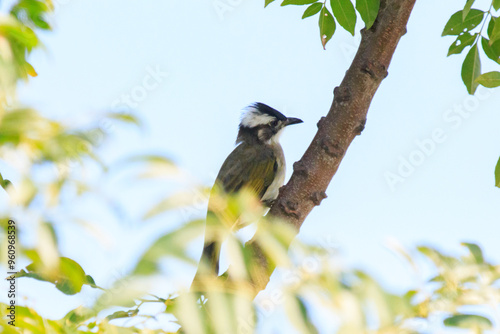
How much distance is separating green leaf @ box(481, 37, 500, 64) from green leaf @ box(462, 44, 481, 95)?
67 mm

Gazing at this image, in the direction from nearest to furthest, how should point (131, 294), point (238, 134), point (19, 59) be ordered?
point (131, 294) < point (19, 59) < point (238, 134)

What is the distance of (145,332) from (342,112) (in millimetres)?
1908

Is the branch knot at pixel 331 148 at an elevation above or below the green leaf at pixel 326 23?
below

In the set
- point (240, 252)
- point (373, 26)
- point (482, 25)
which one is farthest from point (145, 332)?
point (482, 25)

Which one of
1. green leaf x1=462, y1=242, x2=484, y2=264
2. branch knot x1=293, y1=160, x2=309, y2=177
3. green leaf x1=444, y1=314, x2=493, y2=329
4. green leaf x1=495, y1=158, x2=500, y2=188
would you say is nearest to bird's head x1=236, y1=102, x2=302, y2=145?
branch knot x1=293, y1=160, x2=309, y2=177

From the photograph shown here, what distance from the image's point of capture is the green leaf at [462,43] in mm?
3414

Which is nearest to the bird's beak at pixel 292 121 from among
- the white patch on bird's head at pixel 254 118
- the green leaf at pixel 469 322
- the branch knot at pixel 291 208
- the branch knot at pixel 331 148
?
the white patch on bird's head at pixel 254 118

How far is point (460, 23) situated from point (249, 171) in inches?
124

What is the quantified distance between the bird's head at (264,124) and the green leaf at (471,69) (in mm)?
3667

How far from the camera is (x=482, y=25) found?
11.2 feet

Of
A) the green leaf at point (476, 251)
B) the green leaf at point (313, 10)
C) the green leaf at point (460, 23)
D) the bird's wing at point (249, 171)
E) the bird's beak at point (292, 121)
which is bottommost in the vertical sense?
the green leaf at point (476, 251)

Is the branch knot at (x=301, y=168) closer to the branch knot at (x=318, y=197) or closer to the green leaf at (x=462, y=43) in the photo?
the branch knot at (x=318, y=197)

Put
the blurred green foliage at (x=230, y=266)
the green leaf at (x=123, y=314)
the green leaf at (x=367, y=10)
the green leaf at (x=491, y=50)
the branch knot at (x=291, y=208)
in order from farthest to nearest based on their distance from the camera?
the green leaf at (x=491, y=50) < the branch knot at (x=291, y=208) < the green leaf at (x=367, y=10) < the green leaf at (x=123, y=314) < the blurred green foliage at (x=230, y=266)

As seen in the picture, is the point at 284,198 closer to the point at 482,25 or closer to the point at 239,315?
the point at 482,25
